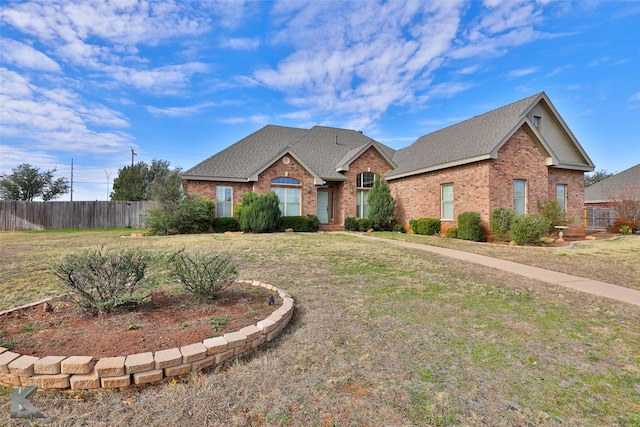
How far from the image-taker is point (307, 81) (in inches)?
711

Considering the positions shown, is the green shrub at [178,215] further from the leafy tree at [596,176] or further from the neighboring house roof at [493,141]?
the leafy tree at [596,176]

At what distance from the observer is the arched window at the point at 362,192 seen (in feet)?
63.9

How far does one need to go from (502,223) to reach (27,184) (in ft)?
125

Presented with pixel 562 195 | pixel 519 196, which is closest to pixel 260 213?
pixel 519 196

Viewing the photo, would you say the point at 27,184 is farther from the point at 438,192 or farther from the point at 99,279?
the point at 438,192

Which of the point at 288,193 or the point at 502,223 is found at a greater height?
the point at 288,193

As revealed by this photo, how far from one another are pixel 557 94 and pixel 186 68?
2080cm

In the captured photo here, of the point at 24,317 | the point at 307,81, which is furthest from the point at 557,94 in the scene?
the point at 24,317

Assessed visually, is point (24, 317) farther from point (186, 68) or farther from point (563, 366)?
point (186, 68)

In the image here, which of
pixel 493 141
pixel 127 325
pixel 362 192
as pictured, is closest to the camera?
pixel 127 325

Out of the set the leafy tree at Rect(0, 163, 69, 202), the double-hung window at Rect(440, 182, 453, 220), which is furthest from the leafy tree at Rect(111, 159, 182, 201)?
the double-hung window at Rect(440, 182, 453, 220)

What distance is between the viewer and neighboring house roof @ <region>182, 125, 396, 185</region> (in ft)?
56.9

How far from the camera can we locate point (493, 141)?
13812 millimetres
